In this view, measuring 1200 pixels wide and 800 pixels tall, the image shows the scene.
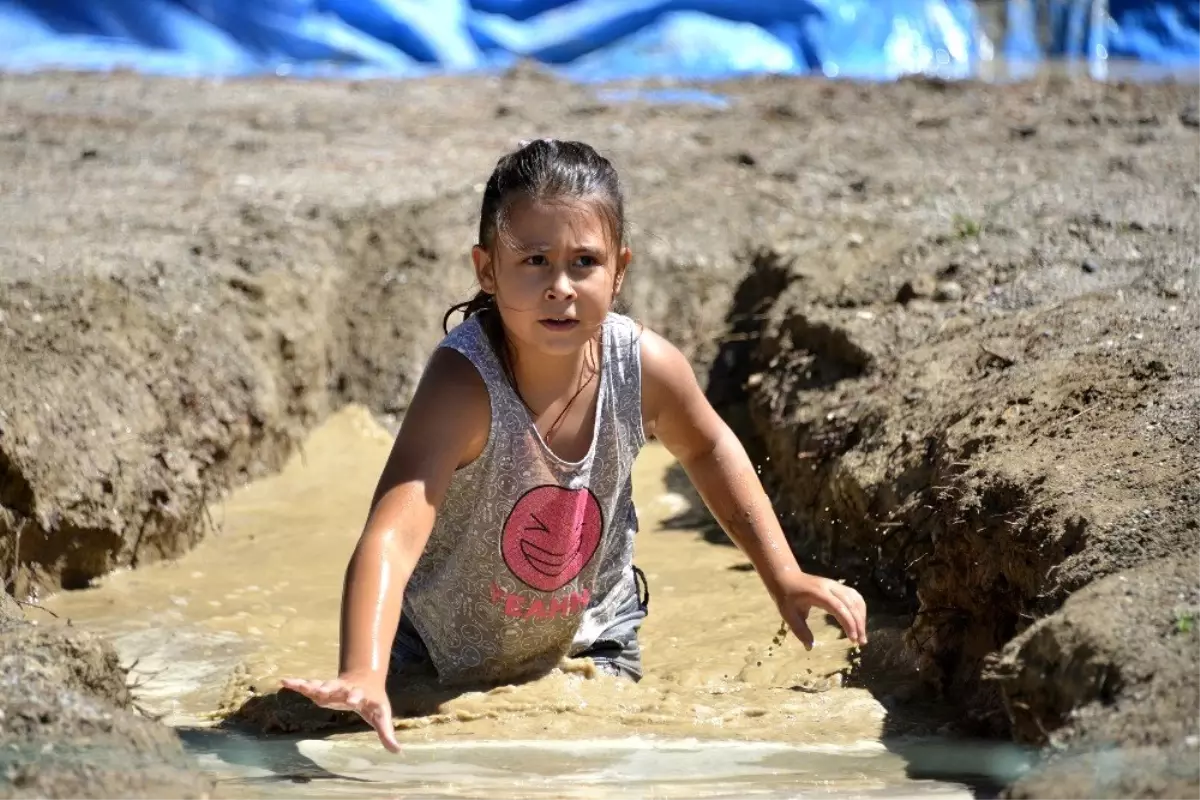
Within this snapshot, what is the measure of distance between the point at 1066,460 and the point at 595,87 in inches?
226

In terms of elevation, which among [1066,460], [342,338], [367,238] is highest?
[367,238]

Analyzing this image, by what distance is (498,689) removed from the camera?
3.28 metres

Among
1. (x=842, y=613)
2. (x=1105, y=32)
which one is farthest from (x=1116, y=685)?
(x=1105, y=32)

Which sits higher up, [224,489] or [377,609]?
[224,489]

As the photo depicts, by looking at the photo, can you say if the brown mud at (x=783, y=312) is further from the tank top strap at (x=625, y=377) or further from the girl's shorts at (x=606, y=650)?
the tank top strap at (x=625, y=377)

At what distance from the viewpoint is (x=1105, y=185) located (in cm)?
574

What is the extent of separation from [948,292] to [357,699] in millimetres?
2842

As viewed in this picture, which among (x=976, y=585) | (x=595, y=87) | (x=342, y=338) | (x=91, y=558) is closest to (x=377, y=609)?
(x=976, y=585)

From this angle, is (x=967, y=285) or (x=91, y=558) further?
(x=967, y=285)

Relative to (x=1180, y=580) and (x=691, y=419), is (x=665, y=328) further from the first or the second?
(x=1180, y=580)

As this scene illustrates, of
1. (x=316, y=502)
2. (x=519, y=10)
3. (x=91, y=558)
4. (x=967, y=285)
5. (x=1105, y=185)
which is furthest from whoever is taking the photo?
(x=519, y=10)

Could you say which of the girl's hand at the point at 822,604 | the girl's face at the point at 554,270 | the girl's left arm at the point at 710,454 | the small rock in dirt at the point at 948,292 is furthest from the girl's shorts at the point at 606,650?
the small rock in dirt at the point at 948,292

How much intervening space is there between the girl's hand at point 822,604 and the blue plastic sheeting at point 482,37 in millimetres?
6315

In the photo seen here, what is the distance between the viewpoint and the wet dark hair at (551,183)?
3037 mm
